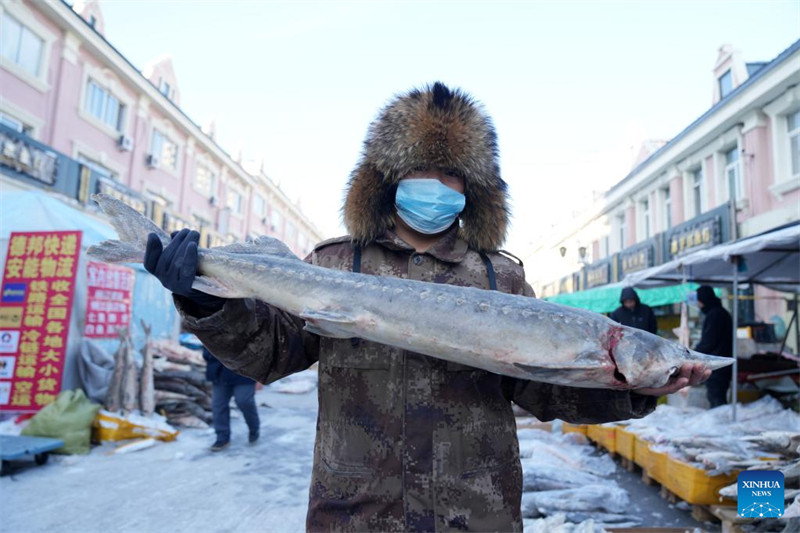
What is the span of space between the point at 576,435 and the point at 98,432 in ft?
23.6

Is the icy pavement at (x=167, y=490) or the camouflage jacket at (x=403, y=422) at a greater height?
the camouflage jacket at (x=403, y=422)

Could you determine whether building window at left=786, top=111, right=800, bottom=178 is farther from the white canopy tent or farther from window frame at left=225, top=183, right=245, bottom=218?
window frame at left=225, top=183, right=245, bottom=218

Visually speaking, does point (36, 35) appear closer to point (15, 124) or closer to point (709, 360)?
point (15, 124)

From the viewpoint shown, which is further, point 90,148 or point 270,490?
point 90,148

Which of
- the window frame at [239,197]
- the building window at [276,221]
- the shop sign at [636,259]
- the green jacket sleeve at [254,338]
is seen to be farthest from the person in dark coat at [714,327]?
the building window at [276,221]

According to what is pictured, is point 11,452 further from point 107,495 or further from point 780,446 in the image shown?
point 780,446

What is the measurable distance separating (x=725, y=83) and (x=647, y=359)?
21.2m

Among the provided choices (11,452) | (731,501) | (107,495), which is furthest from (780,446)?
→ (11,452)

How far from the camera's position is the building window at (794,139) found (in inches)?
503

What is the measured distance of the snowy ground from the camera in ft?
14.9

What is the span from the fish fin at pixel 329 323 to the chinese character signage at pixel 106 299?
27.9ft

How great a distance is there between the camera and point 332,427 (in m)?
1.87

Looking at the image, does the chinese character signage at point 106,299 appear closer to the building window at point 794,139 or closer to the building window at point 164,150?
the building window at point 164,150

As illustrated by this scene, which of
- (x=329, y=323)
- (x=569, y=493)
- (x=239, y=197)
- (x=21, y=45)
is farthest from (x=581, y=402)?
(x=239, y=197)
